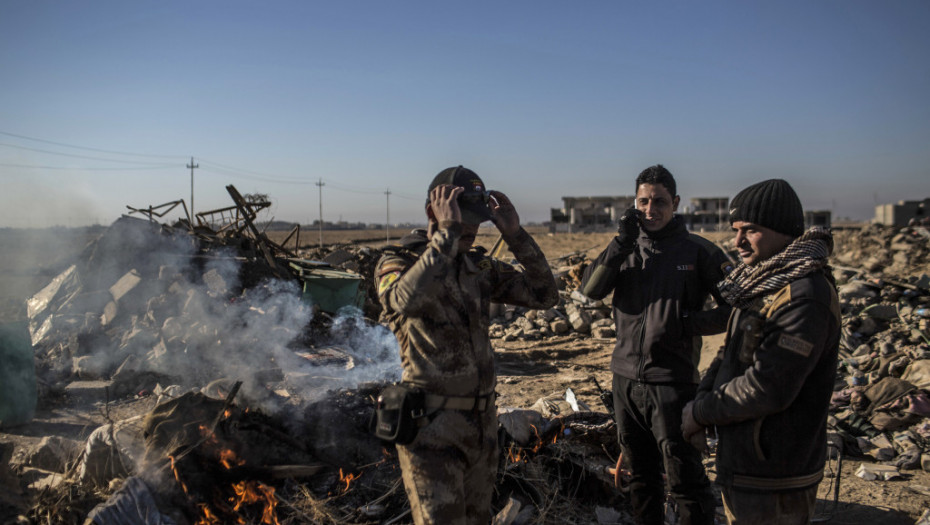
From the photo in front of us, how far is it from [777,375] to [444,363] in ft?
4.10

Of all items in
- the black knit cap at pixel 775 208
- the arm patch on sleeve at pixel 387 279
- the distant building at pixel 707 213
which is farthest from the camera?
the distant building at pixel 707 213

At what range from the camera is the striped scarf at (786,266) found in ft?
6.26

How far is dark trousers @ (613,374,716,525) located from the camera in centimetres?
266

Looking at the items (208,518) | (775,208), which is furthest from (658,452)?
(208,518)

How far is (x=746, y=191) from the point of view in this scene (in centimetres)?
214

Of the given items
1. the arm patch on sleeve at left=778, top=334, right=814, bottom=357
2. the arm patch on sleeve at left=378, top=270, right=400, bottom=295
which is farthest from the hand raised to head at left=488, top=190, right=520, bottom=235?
the arm patch on sleeve at left=778, top=334, right=814, bottom=357

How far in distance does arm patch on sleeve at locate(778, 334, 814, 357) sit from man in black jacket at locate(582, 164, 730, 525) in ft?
2.85

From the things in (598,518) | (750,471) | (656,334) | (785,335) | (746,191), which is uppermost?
(746,191)

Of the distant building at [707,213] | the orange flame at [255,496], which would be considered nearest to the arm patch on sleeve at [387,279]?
the orange flame at [255,496]

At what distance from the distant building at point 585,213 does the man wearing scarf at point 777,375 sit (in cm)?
4246

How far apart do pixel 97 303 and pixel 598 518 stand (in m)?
9.15

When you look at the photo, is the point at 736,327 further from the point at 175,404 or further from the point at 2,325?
the point at 2,325

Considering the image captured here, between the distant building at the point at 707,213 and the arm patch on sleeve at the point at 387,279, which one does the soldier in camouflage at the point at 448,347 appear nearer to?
the arm patch on sleeve at the point at 387,279

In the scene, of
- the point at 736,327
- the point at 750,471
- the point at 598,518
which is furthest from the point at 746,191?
the point at 598,518
